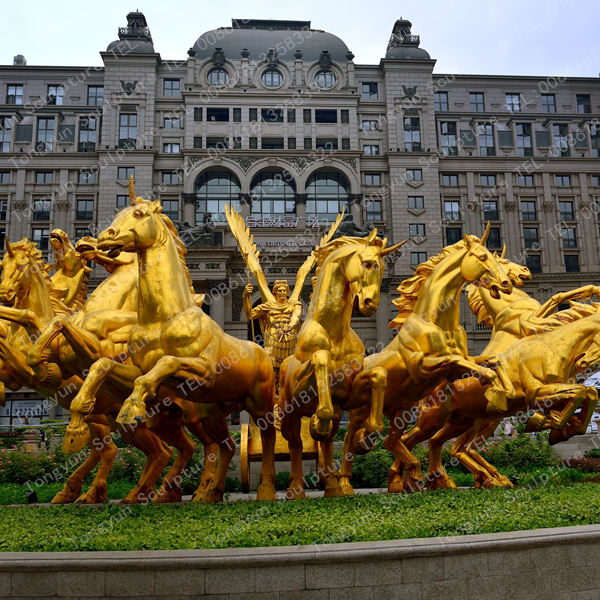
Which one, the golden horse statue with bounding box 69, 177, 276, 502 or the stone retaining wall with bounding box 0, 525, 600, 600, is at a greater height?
the golden horse statue with bounding box 69, 177, 276, 502

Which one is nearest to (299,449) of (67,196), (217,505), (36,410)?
(217,505)

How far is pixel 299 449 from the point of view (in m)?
11.2

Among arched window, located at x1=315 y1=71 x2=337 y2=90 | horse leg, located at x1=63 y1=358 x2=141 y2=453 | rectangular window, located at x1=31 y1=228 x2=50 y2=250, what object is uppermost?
arched window, located at x1=315 y1=71 x2=337 y2=90

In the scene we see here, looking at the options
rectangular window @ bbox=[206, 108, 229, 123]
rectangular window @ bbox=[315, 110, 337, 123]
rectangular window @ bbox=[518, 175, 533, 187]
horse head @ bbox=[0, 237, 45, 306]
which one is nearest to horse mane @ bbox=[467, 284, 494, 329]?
horse head @ bbox=[0, 237, 45, 306]

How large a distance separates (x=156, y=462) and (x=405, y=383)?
5.07m

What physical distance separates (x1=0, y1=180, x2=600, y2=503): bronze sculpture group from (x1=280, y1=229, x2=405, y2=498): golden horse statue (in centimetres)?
2

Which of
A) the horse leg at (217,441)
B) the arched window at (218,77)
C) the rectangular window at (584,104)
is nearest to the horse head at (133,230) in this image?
the horse leg at (217,441)

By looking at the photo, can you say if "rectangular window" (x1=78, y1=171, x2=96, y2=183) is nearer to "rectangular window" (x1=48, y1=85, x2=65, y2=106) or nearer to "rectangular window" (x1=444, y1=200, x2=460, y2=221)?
"rectangular window" (x1=48, y1=85, x2=65, y2=106)

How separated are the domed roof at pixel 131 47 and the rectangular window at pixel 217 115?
795cm

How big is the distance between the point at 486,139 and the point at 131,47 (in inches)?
1323

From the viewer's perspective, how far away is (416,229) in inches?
2044

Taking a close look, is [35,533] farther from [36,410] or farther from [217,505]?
[36,410]

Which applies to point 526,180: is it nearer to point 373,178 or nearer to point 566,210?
point 566,210

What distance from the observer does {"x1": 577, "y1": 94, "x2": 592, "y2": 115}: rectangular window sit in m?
59.3
